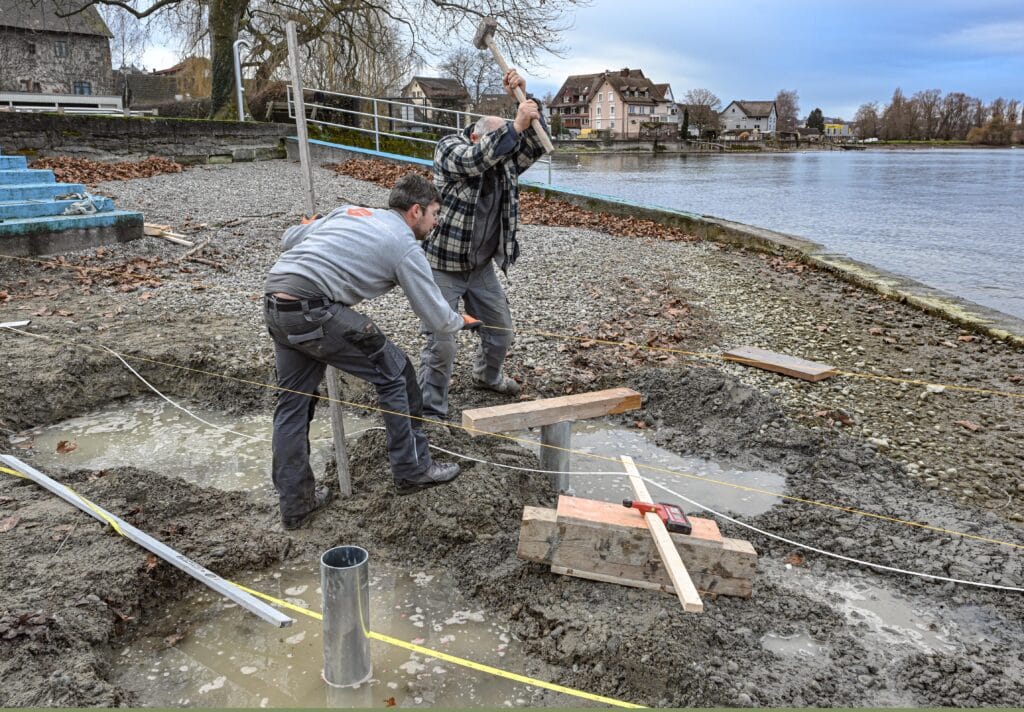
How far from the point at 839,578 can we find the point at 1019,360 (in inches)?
174

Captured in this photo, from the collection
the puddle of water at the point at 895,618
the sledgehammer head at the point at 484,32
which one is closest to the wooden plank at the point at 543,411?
Result: the puddle of water at the point at 895,618

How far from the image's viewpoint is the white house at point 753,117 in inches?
4542

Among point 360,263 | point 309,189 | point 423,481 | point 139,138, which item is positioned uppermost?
point 139,138

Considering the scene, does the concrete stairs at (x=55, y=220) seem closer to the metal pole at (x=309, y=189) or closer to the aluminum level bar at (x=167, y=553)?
the aluminum level bar at (x=167, y=553)

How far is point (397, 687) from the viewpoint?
2863 millimetres

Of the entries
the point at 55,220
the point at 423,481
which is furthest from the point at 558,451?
the point at 55,220

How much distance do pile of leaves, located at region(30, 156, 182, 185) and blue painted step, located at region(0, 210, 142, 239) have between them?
4.87 meters

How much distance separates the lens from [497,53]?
5055 millimetres

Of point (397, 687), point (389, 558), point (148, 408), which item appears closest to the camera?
point (397, 687)

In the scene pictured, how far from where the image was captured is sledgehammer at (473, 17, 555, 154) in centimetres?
461

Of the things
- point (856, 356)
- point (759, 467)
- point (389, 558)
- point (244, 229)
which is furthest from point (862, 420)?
point (244, 229)

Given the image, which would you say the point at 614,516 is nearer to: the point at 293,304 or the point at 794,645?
the point at 794,645

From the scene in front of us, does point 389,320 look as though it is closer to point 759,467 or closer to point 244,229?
point 759,467

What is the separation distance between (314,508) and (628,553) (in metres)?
1.83
